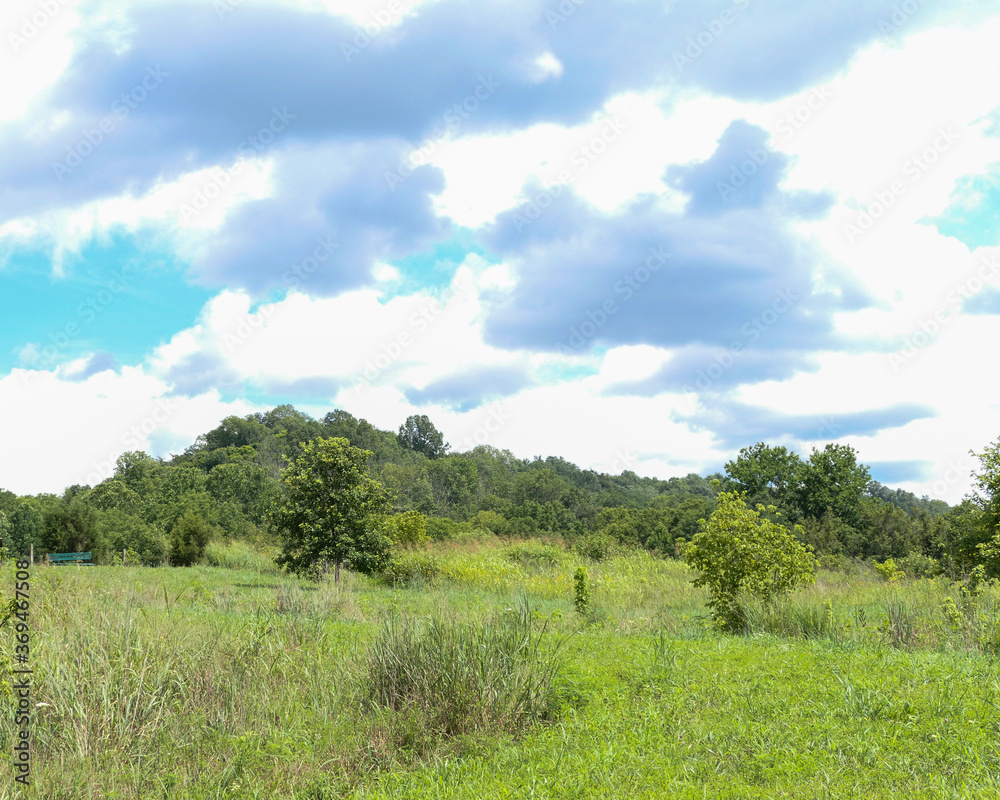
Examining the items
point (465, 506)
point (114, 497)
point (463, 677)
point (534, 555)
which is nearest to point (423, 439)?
point (465, 506)

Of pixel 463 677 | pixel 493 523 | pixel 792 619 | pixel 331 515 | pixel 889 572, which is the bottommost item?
pixel 889 572

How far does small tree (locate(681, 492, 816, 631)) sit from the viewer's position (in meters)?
12.3

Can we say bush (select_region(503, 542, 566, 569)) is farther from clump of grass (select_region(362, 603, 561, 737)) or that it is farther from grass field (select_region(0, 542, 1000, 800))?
clump of grass (select_region(362, 603, 561, 737))

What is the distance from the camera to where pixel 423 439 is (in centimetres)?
11112

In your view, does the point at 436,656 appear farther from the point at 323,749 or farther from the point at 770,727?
the point at 770,727

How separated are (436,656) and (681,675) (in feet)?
9.82

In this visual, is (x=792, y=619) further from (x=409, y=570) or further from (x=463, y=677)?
(x=409, y=570)

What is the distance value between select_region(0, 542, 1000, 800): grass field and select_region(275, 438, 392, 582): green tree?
907 centimetres

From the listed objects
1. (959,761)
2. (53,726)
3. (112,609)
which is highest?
(112,609)

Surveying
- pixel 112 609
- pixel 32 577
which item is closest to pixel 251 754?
pixel 112 609

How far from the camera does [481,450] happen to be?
108 m

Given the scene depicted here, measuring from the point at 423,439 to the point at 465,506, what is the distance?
36.0 meters

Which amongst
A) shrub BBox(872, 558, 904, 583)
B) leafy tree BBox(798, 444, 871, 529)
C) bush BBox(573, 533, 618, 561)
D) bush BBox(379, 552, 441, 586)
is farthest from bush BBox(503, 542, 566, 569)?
leafy tree BBox(798, 444, 871, 529)

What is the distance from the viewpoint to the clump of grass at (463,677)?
693 cm
